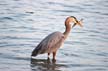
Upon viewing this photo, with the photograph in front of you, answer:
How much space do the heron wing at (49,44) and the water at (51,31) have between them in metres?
0.32

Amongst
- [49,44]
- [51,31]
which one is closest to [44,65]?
[49,44]

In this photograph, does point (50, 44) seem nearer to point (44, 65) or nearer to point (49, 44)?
point (49, 44)

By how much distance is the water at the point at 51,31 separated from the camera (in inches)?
491

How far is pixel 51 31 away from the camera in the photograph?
16172 millimetres

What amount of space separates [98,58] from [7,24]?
5.28 meters

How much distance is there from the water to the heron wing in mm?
316

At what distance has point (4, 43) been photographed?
14.3 m

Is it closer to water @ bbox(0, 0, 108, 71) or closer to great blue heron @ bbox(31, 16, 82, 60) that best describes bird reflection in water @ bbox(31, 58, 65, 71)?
water @ bbox(0, 0, 108, 71)

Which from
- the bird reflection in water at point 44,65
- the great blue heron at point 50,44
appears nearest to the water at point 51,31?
the bird reflection in water at point 44,65

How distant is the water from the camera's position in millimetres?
12461

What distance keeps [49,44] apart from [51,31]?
3.41 m

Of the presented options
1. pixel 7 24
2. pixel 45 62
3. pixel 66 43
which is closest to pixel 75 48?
pixel 66 43

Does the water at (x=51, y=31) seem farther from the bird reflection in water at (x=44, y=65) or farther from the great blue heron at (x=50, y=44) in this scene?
the great blue heron at (x=50, y=44)

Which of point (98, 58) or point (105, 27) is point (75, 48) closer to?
point (98, 58)
